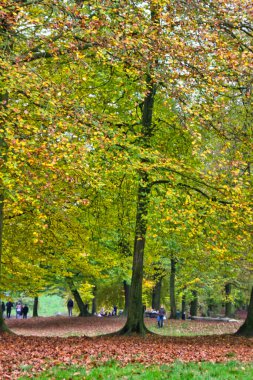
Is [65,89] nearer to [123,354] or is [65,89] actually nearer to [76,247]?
[123,354]

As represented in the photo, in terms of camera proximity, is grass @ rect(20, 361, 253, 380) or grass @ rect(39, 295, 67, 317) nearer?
grass @ rect(20, 361, 253, 380)

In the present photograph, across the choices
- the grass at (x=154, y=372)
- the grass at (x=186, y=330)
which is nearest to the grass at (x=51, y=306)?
the grass at (x=186, y=330)

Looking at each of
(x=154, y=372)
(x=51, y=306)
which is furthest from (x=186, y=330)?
(x=51, y=306)

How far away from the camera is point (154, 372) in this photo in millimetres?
9375

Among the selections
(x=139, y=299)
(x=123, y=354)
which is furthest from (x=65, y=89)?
(x=139, y=299)

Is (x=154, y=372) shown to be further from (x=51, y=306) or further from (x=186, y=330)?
(x=51, y=306)

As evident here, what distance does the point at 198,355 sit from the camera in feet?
40.1

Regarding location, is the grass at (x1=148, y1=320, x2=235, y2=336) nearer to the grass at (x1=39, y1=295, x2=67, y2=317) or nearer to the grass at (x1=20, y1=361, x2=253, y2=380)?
the grass at (x1=20, y1=361, x2=253, y2=380)

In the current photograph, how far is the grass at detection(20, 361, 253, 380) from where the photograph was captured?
352 inches

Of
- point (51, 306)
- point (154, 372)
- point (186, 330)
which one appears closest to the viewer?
point (154, 372)

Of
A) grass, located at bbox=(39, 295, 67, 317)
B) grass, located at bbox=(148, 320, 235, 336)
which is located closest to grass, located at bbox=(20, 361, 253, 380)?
grass, located at bbox=(148, 320, 235, 336)

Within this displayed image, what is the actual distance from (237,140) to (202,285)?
3092 centimetres

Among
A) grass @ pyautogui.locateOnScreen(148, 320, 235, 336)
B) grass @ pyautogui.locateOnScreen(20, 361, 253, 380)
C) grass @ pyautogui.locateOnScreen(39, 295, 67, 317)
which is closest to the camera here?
grass @ pyautogui.locateOnScreen(20, 361, 253, 380)

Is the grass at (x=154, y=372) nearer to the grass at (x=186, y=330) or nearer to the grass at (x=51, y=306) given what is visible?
the grass at (x=186, y=330)
